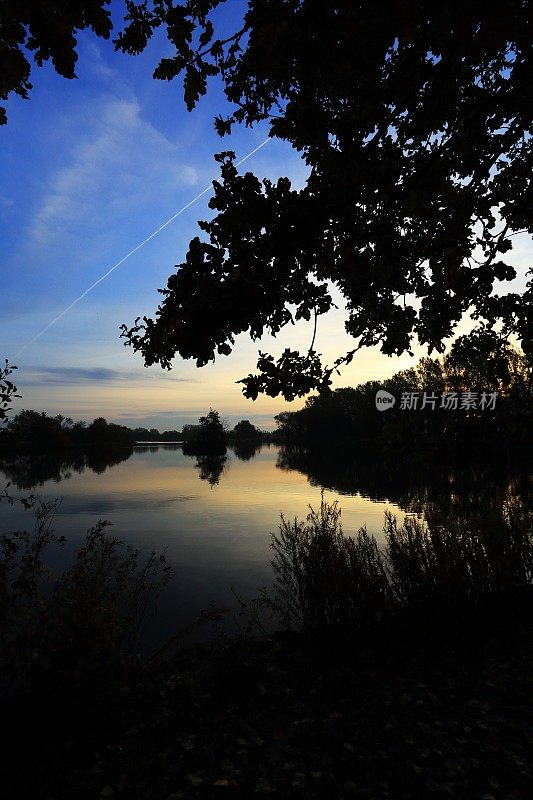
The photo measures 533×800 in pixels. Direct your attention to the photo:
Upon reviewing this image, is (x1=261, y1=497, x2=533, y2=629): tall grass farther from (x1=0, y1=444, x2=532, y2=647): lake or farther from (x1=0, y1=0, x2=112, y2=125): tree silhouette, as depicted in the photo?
(x1=0, y1=0, x2=112, y2=125): tree silhouette

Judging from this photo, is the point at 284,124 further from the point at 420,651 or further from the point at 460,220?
the point at 420,651

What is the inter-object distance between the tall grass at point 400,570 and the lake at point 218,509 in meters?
1.78

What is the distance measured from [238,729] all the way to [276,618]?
15.7ft

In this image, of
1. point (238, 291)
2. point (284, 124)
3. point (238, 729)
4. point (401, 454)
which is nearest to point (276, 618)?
point (238, 729)

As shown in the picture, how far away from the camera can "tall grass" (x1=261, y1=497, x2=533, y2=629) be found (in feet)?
27.3

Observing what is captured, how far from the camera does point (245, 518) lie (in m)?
26.9

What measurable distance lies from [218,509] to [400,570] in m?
23.1

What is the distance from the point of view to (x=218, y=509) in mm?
30594

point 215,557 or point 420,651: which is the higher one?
point 420,651

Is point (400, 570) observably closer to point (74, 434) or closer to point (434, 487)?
point (434, 487)

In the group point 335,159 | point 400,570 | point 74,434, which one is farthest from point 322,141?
point 74,434

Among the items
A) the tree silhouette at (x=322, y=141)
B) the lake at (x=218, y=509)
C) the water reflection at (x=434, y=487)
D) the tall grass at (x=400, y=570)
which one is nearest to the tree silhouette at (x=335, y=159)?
the tree silhouette at (x=322, y=141)

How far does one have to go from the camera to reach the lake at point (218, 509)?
42.7 feet

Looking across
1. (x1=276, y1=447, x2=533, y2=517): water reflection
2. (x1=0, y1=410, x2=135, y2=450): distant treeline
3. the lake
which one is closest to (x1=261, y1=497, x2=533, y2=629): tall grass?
the lake
